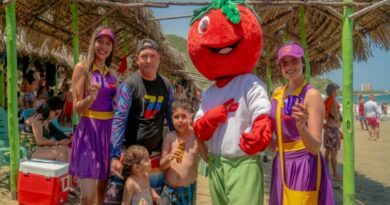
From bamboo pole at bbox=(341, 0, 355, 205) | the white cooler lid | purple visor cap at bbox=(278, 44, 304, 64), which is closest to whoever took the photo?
purple visor cap at bbox=(278, 44, 304, 64)

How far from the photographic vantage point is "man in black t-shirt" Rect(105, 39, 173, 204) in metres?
2.56

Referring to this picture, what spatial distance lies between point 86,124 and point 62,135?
9.12 ft

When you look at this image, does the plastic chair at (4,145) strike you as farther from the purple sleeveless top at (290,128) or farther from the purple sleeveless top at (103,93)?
the purple sleeveless top at (290,128)

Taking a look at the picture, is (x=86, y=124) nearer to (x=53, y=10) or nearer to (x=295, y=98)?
(x=295, y=98)

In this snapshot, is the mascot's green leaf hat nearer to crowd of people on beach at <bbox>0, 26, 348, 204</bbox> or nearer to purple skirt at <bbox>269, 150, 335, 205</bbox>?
crowd of people on beach at <bbox>0, 26, 348, 204</bbox>

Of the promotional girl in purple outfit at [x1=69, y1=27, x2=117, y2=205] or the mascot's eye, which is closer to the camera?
the mascot's eye

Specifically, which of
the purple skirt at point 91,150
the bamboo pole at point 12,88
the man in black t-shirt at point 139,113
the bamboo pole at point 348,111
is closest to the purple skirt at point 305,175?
the man in black t-shirt at point 139,113

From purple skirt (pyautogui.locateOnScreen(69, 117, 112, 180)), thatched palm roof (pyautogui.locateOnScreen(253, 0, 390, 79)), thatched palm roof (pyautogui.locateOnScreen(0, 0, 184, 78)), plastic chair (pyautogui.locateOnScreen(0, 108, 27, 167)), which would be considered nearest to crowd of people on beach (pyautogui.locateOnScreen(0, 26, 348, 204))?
purple skirt (pyautogui.locateOnScreen(69, 117, 112, 180))

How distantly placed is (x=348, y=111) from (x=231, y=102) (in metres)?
1.83

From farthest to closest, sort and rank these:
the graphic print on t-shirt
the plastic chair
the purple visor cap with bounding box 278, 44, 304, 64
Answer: the plastic chair, the graphic print on t-shirt, the purple visor cap with bounding box 278, 44, 304, 64

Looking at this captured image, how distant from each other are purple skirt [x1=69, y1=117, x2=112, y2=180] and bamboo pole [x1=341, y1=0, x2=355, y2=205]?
2.35m

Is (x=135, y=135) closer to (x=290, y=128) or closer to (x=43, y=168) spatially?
(x=290, y=128)

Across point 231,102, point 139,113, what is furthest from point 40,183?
point 231,102

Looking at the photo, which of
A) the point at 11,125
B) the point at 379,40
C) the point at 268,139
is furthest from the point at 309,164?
the point at 379,40
